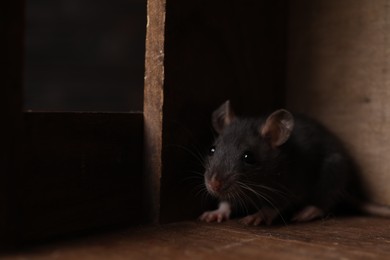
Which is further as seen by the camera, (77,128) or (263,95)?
(263,95)

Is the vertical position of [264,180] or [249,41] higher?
[249,41]

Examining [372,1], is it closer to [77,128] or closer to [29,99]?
[77,128]

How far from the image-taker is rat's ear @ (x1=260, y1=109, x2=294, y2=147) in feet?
9.07

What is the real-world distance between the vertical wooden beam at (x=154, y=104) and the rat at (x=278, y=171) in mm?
251

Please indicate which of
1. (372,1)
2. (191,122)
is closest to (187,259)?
(191,122)

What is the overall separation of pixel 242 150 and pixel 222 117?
190 millimetres

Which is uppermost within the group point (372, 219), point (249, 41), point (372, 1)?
point (372, 1)

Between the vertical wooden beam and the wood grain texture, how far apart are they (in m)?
1.00

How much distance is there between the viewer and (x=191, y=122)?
2.66 meters

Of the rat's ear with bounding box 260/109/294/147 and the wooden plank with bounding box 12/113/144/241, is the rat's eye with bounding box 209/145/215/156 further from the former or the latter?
the wooden plank with bounding box 12/113/144/241

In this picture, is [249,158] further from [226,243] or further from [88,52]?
[88,52]

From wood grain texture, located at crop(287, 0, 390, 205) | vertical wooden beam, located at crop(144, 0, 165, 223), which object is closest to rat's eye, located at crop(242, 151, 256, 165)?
vertical wooden beam, located at crop(144, 0, 165, 223)

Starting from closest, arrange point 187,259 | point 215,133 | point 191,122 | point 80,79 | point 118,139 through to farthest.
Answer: point 187,259, point 118,139, point 191,122, point 215,133, point 80,79

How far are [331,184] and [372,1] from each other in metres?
0.90
